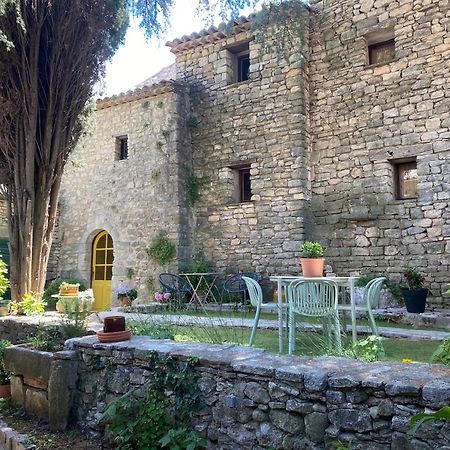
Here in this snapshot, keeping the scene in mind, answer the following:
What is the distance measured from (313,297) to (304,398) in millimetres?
1605

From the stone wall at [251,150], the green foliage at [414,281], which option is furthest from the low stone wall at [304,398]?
the stone wall at [251,150]

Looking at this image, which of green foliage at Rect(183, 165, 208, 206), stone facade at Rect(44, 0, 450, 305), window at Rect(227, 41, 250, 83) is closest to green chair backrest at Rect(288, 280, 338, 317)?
stone facade at Rect(44, 0, 450, 305)

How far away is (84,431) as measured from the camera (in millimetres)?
3416

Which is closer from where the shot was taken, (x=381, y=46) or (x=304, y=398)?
(x=304, y=398)

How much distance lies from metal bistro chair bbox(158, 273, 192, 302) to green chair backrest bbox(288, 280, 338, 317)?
15.7 ft

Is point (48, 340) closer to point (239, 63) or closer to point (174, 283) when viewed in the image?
point (174, 283)

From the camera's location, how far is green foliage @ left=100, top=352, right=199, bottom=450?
9.30 feet

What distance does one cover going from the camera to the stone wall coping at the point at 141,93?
9.65 meters

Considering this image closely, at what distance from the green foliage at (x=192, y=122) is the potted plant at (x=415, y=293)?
556cm

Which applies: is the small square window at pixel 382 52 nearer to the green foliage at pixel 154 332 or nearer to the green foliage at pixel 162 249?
the green foliage at pixel 162 249

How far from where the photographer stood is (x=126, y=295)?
358 inches

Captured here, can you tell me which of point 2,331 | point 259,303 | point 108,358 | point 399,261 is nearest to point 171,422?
point 108,358

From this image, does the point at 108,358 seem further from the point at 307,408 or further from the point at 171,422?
the point at 307,408

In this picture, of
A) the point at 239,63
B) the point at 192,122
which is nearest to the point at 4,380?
the point at 192,122
